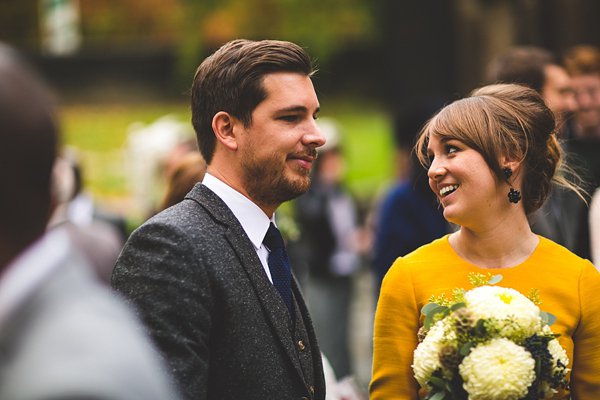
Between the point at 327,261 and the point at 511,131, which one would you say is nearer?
the point at 511,131

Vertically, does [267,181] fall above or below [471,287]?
above

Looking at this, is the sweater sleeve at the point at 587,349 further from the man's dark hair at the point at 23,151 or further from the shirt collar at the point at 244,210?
the man's dark hair at the point at 23,151

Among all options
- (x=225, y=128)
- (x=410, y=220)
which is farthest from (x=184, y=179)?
(x=410, y=220)

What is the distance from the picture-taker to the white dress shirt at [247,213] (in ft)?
9.39

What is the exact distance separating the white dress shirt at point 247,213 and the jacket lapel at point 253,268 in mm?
39

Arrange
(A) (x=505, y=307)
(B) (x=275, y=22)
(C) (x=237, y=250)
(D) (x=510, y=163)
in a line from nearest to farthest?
(A) (x=505, y=307), (C) (x=237, y=250), (D) (x=510, y=163), (B) (x=275, y=22)

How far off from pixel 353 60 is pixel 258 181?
12.0 metres

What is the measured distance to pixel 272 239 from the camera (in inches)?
117

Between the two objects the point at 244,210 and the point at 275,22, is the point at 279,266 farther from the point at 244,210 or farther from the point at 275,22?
the point at 275,22

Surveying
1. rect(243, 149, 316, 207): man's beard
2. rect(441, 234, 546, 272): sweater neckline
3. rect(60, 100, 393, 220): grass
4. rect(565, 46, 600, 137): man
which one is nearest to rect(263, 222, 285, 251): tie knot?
rect(243, 149, 316, 207): man's beard

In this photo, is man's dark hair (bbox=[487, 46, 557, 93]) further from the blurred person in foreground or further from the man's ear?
the blurred person in foreground

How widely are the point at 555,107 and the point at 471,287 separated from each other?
1.78m

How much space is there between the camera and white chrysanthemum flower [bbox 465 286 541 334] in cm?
247

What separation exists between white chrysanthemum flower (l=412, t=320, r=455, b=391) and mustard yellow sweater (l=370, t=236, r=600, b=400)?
9.0 inches
